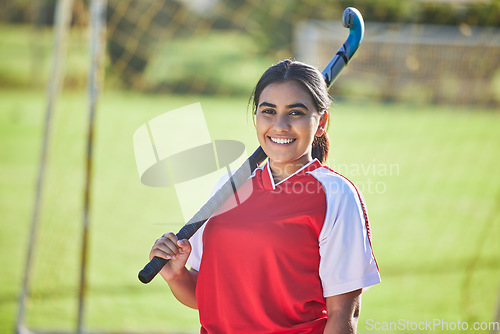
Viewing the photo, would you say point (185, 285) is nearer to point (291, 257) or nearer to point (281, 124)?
point (291, 257)

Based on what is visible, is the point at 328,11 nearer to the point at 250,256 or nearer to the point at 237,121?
the point at 237,121

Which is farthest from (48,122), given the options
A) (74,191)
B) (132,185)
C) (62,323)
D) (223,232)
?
(132,185)

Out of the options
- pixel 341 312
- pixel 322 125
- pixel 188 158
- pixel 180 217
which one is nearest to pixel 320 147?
pixel 322 125

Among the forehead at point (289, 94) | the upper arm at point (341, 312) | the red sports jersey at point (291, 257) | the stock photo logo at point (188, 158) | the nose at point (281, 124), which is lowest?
the upper arm at point (341, 312)

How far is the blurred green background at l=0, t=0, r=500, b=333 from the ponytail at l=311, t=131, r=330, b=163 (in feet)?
0.78

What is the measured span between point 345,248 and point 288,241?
141 mm

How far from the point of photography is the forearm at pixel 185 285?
1.71 metres

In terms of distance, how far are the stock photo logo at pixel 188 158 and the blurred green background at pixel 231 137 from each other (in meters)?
0.13

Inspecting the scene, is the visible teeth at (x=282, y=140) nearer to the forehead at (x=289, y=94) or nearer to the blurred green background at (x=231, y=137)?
the forehead at (x=289, y=94)

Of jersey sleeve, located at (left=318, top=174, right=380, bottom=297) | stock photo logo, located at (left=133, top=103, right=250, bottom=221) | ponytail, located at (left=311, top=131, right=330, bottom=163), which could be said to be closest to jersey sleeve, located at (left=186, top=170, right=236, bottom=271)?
stock photo logo, located at (left=133, top=103, right=250, bottom=221)

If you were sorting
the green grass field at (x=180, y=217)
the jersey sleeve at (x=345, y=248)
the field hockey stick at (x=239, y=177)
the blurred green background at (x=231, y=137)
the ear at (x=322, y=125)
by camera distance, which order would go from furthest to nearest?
the blurred green background at (x=231, y=137) < the green grass field at (x=180, y=217) < the ear at (x=322, y=125) < the field hockey stick at (x=239, y=177) < the jersey sleeve at (x=345, y=248)

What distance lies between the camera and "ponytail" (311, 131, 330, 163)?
69.1 inches

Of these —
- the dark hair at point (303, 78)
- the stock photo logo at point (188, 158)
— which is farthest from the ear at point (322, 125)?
the stock photo logo at point (188, 158)

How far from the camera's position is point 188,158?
1751mm
